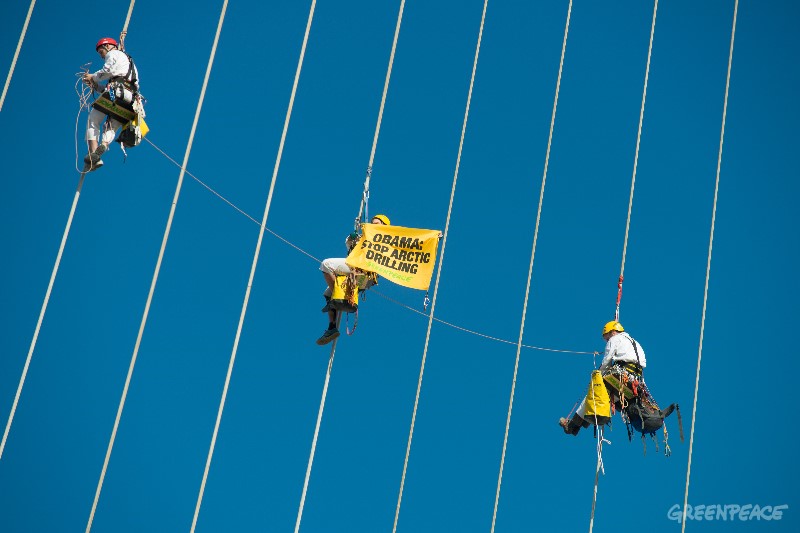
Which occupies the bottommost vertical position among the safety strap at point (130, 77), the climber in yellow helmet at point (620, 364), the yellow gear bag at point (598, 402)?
the yellow gear bag at point (598, 402)

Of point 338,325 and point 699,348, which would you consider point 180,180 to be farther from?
point 699,348

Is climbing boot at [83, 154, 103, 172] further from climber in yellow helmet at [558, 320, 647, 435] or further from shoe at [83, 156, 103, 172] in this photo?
climber in yellow helmet at [558, 320, 647, 435]

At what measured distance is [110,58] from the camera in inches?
528

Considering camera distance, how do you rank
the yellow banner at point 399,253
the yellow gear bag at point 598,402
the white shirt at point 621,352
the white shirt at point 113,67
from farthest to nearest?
1. the white shirt at point 621,352
2. the yellow gear bag at point 598,402
3. the yellow banner at point 399,253
4. the white shirt at point 113,67

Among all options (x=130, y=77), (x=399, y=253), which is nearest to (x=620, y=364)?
(x=399, y=253)

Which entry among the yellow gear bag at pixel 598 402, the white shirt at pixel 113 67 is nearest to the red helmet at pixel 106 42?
the white shirt at pixel 113 67

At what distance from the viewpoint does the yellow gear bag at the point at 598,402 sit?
14898 millimetres

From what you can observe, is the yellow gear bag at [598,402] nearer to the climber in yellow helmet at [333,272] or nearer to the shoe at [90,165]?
the climber in yellow helmet at [333,272]

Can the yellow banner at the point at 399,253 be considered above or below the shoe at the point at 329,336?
above

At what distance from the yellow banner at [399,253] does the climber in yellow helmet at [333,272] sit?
0.08 metres

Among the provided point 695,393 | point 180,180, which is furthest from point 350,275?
point 695,393

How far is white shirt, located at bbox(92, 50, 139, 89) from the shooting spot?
44.0 ft

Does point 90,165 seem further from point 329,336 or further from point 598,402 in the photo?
point 598,402

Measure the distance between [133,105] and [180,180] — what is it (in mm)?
795
